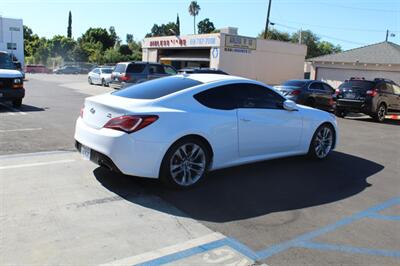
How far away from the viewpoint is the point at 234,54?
35.8 m

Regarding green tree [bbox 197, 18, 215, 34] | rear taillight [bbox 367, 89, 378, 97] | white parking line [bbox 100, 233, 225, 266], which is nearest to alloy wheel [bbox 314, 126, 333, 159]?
white parking line [bbox 100, 233, 225, 266]

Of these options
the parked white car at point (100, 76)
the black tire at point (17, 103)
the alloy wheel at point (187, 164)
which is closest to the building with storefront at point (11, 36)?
the parked white car at point (100, 76)

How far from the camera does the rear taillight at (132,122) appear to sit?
5.20 m

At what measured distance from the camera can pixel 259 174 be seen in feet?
21.8

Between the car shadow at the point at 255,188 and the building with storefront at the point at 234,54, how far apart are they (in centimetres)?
2834

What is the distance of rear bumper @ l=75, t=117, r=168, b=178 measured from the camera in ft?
16.9

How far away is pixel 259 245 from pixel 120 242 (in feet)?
4.41

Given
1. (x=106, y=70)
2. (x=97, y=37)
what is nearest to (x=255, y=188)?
(x=106, y=70)

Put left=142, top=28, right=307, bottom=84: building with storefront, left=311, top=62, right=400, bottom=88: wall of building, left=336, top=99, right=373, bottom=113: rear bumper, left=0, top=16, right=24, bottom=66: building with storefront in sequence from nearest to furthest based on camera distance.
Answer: left=336, top=99, right=373, bottom=113: rear bumper < left=311, top=62, right=400, bottom=88: wall of building < left=142, top=28, right=307, bottom=84: building with storefront < left=0, top=16, right=24, bottom=66: building with storefront

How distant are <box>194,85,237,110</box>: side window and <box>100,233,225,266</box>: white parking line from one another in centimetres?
217

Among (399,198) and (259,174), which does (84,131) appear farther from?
(399,198)

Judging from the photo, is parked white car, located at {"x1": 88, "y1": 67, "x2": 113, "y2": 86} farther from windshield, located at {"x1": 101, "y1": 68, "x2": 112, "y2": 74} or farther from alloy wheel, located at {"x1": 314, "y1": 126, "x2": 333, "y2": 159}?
alloy wheel, located at {"x1": 314, "y1": 126, "x2": 333, "y2": 159}

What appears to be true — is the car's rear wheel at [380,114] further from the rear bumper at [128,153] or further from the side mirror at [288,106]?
the rear bumper at [128,153]

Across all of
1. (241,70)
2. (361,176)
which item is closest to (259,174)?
(361,176)
